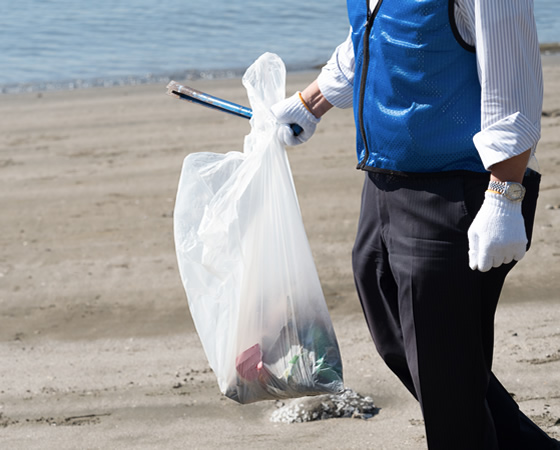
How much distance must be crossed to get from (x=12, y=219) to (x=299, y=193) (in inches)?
70.0

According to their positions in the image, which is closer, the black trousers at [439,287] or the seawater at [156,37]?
the black trousers at [439,287]

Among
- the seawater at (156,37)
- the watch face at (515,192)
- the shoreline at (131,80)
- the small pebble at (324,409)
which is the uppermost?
the seawater at (156,37)

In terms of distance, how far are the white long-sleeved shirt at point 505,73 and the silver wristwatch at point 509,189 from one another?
0.04 metres

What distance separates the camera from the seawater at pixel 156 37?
36.3 feet

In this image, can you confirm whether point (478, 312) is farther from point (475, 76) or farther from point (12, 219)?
point (12, 219)

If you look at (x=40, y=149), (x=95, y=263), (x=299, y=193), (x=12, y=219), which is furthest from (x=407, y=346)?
(x=40, y=149)

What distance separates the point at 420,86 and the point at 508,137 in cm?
22

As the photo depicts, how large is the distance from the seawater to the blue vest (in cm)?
914

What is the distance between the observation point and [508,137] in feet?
4.95

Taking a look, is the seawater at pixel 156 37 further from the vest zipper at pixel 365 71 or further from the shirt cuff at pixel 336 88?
the vest zipper at pixel 365 71

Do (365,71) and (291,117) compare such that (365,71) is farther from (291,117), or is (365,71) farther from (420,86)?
(291,117)

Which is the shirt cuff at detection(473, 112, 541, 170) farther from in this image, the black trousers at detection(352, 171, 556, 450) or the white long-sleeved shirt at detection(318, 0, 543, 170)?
the black trousers at detection(352, 171, 556, 450)

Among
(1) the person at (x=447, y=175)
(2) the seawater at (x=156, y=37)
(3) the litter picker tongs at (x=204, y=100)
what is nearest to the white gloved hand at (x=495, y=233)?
(1) the person at (x=447, y=175)

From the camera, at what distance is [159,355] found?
324 centimetres
